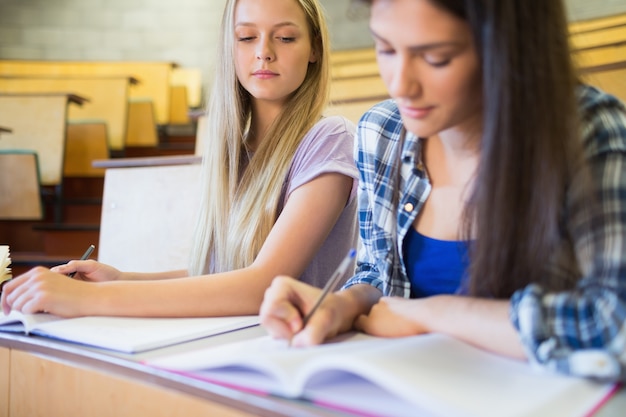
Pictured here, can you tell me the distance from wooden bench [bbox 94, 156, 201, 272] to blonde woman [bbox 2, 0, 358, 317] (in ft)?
→ 1.14

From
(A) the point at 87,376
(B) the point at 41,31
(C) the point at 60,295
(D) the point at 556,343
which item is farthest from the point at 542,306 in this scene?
(B) the point at 41,31

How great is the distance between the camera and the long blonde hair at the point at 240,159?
2.66 feet

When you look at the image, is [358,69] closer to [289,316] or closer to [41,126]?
[41,126]

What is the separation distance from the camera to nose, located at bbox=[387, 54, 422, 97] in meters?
0.45

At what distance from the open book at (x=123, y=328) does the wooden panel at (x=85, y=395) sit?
0.09 feet

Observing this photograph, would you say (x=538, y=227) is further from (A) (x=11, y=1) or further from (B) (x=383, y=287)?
(A) (x=11, y=1)

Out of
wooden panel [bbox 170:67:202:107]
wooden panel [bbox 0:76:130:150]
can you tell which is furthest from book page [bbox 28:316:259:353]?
wooden panel [bbox 170:67:202:107]

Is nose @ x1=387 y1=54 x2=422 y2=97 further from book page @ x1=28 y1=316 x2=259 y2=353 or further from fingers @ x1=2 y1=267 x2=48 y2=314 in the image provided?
fingers @ x1=2 y1=267 x2=48 y2=314

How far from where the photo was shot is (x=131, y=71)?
3.82 meters

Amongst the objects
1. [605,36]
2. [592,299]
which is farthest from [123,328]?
[605,36]

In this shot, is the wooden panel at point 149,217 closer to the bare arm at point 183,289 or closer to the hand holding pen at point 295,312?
the bare arm at point 183,289

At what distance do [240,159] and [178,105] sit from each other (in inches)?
120

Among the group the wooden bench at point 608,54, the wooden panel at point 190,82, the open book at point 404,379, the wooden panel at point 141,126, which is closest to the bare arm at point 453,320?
the open book at point 404,379

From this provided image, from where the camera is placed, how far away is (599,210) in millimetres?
415
